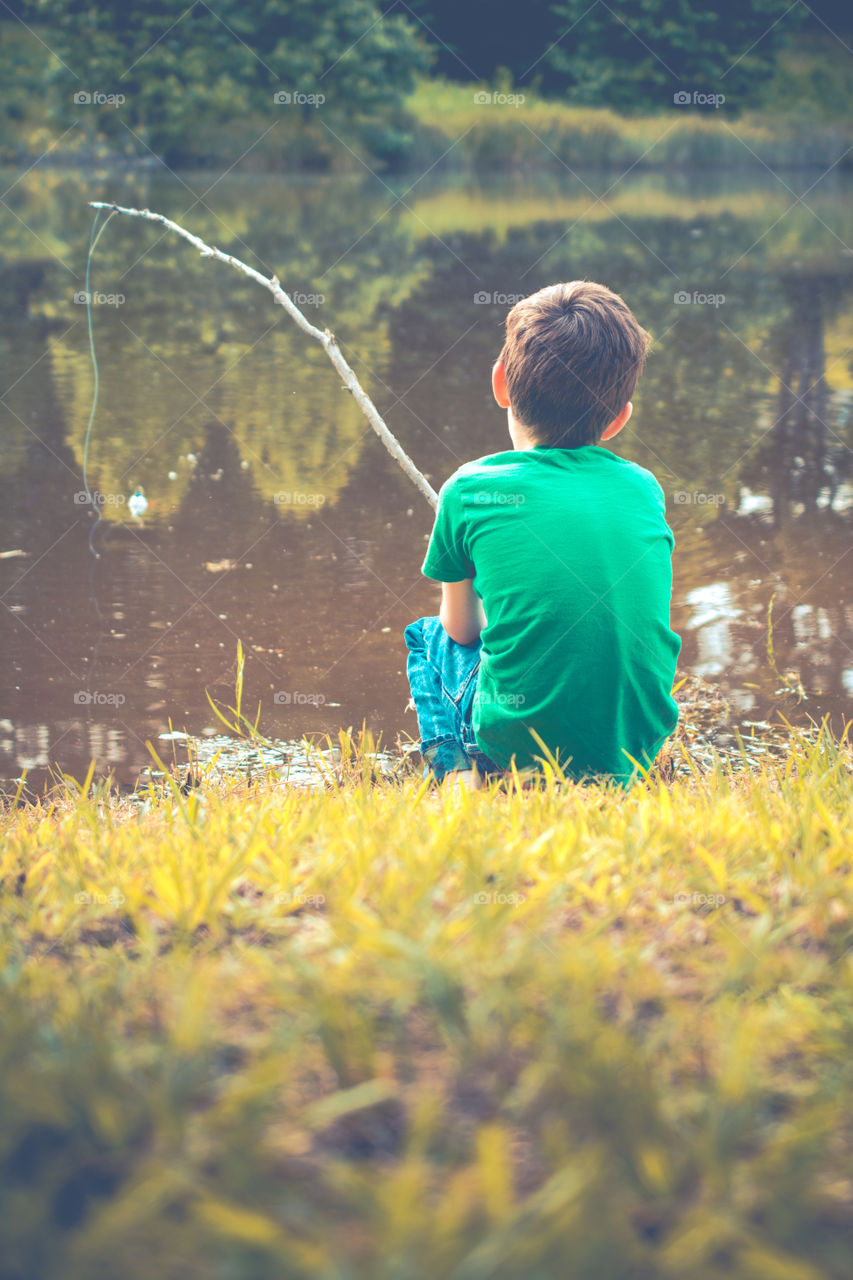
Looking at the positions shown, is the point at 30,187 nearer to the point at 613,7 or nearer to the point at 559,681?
the point at 613,7

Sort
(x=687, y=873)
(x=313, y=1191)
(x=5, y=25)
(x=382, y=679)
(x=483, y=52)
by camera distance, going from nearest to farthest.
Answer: (x=313, y=1191)
(x=687, y=873)
(x=382, y=679)
(x=5, y=25)
(x=483, y=52)

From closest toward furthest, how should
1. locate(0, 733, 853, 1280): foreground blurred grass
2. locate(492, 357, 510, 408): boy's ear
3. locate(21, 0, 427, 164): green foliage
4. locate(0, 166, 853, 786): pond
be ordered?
locate(0, 733, 853, 1280): foreground blurred grass → locate(492, 357, 510, 408): boy's ear → locate(0, 166, 853, 786): pond → locate(21, 0, 427, 164): green foliage

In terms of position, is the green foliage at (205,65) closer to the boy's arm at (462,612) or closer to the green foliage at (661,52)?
the green foliage at (661,52)

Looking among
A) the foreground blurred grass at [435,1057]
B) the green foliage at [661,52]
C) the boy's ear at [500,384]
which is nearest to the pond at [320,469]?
the boy's ear at [500,384]

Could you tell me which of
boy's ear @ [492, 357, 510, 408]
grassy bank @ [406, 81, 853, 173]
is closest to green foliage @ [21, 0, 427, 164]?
grassy bank @ [406, 81, 853, 173]

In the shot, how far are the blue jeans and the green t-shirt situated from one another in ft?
0.64

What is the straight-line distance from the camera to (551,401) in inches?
89.9

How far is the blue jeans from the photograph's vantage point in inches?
100

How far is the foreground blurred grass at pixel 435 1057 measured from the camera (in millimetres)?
1040

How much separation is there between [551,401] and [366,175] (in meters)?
23.3

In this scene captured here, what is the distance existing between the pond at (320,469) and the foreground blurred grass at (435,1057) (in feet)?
4.98

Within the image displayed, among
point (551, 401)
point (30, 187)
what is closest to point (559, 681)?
point (551, 401)

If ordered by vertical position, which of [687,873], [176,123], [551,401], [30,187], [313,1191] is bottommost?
[313,1191]

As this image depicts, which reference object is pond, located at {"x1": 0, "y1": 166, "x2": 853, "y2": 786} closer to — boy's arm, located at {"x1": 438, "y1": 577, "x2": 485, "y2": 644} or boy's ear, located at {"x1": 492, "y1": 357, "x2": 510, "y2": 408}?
boy's arm, located at {"x1": 438, "y1": 577, "x2": 485, "y2": 644}
